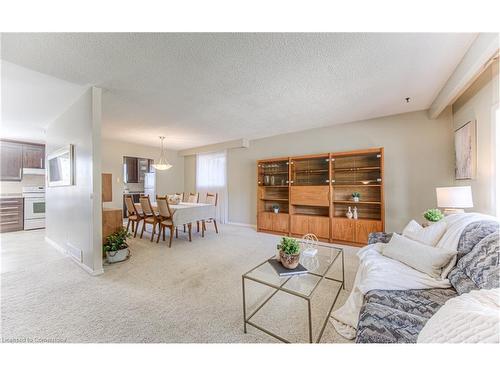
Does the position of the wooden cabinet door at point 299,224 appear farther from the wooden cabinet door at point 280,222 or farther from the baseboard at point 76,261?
the baseboard at point 76,261

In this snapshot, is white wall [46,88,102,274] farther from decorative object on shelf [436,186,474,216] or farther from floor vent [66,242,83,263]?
decorative object on shelf [436,186,474,216]

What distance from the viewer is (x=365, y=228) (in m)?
3.37

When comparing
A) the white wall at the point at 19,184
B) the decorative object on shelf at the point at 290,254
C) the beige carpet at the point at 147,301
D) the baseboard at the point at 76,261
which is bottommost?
the beige carpet at the point at 147,301

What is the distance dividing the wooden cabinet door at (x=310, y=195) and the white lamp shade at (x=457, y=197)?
1.70m

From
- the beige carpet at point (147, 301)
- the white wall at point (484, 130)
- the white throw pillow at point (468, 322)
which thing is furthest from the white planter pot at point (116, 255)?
the white wall at point (484, 130)

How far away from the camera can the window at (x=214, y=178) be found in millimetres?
5836

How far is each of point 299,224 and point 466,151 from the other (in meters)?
2.70

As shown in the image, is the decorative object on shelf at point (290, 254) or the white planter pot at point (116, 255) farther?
the white planter pot at point (116, 255)

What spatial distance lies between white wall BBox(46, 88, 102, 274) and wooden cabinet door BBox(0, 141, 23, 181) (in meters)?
3.03

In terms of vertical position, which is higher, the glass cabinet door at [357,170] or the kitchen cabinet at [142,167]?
the kitchen cabinet at [142,167]

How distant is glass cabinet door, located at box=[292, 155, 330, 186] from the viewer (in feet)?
13.4
